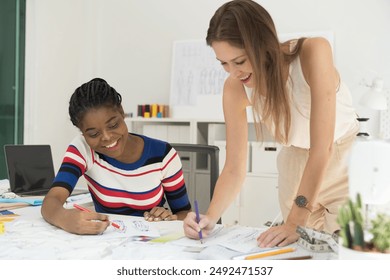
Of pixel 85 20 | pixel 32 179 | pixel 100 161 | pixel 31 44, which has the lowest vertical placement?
pixel 32 179

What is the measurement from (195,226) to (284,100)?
0.25m

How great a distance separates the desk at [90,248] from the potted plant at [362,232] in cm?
16

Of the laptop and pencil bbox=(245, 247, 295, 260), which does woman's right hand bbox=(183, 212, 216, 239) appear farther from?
the laptop

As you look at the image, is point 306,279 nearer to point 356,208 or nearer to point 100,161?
point 356,208

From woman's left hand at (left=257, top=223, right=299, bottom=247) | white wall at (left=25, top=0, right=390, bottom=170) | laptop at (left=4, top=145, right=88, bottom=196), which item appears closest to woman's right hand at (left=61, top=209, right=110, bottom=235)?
woman's left hand at (left=257, top=223, right=299, bottom=247)

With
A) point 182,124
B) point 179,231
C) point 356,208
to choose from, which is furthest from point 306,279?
point 182,124

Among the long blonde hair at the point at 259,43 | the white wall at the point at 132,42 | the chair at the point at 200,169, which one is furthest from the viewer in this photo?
the white wall at the point at 132,42

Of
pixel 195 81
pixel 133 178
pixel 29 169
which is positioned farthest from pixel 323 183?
pixel 195 81

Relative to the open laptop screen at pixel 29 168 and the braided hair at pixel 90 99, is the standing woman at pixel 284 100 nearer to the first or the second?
the braided hair at pixel 90 99

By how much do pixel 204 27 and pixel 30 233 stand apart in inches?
82.6

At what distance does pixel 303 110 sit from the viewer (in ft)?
2.54

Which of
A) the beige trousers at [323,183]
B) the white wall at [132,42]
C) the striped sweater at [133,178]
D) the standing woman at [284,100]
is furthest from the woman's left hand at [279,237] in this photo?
the white wall at [132,42]

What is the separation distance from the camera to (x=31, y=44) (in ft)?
7.56

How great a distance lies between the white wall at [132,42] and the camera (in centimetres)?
223
